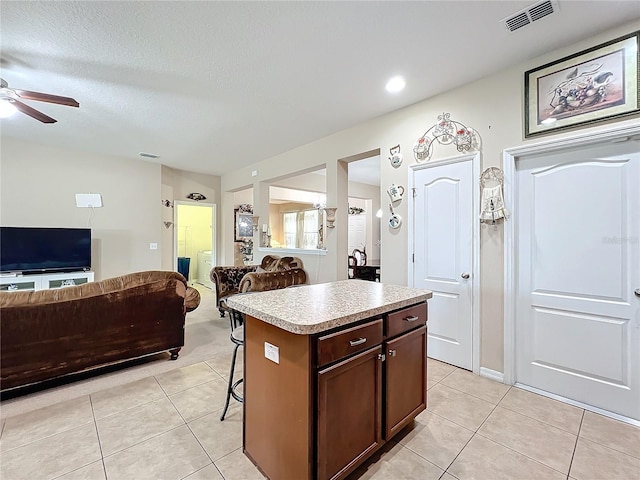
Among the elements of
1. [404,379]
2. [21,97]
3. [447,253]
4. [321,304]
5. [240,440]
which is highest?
[21,97]

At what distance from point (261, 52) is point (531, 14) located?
1.94m

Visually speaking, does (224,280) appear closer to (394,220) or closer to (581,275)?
(394,220)

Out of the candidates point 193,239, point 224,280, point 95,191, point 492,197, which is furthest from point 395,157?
point 193,239

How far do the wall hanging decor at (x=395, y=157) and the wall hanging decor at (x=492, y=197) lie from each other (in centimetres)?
94

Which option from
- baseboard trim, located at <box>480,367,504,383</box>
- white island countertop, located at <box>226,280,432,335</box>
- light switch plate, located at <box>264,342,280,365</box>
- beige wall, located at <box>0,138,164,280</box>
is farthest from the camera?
beige wall, located at <box>0,138,164,280</box>

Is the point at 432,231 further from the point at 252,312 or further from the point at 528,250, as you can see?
the point at 252,312

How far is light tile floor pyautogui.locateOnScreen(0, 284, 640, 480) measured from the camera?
5.14 feet

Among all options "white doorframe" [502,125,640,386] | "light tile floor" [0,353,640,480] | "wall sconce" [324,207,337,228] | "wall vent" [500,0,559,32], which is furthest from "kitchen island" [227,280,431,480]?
"wall sconce" [324,207,337,228]

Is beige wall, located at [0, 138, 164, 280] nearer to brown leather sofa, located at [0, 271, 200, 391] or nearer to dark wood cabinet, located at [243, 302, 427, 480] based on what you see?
brown leather sofa, located at [0, 271, 200, 391]

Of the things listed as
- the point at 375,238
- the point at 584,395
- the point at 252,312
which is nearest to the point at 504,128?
the point at 584,395

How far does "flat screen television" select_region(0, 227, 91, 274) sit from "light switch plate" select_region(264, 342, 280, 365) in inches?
195

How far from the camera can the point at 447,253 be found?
293 cm

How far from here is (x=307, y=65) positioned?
252 centimetres

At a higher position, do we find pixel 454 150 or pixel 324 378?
pixel 454 150
